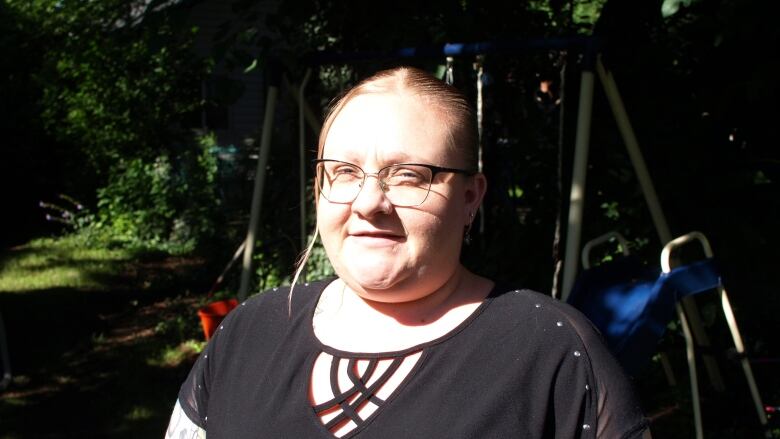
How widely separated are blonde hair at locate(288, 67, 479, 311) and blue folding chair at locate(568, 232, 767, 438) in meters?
1.57

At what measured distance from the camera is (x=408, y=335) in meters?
1.44

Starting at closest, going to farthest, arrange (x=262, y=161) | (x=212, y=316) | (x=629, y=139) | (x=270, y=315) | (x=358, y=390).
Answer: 1. (x=358, y=390)
2. (x=270, y=315)
3. (x=629, y=139)
4. (x=262, y=161)
5. (x=212, y=316)

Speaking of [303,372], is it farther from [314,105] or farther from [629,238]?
[314,105]

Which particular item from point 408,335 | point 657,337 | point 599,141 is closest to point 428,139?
point 408,335

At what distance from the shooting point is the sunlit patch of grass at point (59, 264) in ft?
26.6

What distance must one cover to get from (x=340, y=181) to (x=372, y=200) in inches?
4.0

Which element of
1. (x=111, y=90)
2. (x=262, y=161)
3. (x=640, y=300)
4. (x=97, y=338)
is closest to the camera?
(x=640, y=300)

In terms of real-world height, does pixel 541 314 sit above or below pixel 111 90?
below

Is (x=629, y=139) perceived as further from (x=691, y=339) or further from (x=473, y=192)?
(x=473, y=192)

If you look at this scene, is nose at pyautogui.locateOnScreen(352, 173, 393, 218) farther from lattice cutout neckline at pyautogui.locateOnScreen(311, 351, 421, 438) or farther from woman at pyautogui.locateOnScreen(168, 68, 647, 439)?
lattice cutout neckline at pyautogui.locateOnScreen(311, 351, 421, 438)

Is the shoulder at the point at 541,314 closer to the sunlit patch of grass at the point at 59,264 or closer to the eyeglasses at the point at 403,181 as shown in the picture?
the eyeglasses at the point at 403,181

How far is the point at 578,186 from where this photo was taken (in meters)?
3.30

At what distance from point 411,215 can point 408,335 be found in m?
0.23

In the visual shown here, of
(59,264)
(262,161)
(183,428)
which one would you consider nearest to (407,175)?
(183,428)
